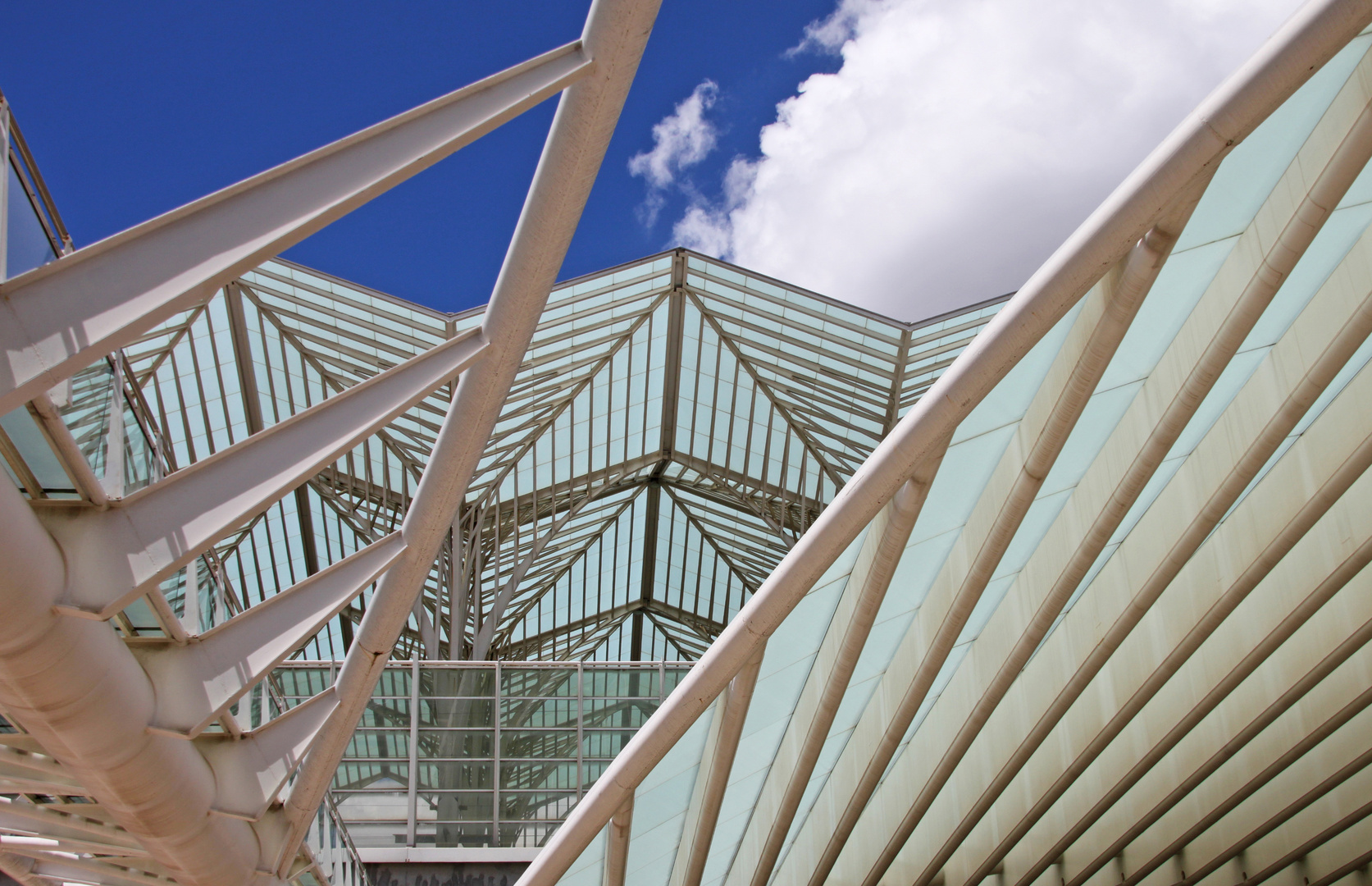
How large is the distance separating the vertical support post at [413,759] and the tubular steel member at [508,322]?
16868mm

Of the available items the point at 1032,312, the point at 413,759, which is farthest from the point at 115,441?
the point at 413,759

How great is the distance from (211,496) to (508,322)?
80.3 inches

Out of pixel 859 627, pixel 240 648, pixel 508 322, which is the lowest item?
pixel 240 648

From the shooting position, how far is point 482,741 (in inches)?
1120

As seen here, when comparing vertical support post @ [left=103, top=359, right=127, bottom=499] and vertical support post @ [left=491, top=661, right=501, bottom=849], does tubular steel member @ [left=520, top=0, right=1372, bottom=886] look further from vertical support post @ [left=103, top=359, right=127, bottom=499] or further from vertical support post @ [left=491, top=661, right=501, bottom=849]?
vertical support post @ [left=491, top=661, right=501, bottom=849]

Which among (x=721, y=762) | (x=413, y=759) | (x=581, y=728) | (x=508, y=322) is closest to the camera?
(x=508, y=322)

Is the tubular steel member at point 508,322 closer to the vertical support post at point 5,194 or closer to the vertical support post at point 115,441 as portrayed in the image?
the vertical support post at point 115,441

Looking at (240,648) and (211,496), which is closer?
(211,496)

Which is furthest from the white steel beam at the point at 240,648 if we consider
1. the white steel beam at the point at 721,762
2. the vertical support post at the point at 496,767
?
the vertical support post at the point at 496,767

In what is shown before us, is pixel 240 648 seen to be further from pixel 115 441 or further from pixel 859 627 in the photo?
pixel 859 627

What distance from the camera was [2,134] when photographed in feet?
18.4

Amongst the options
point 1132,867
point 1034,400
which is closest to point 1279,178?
point 1034,400

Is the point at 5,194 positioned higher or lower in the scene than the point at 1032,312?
lower

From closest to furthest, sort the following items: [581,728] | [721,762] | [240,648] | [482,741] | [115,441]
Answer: [115,441] < [240,648] < [721,762] < [482,741] < [581,728]
